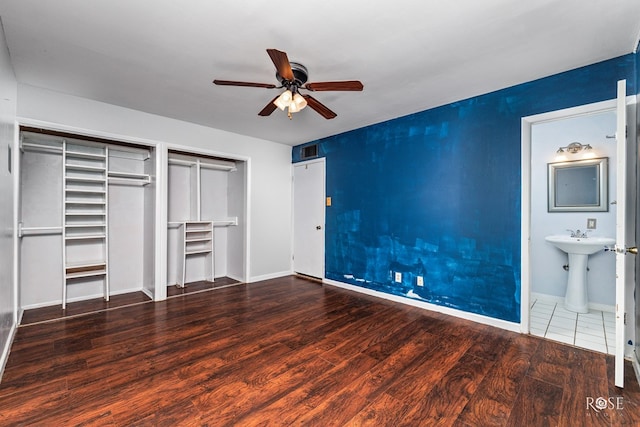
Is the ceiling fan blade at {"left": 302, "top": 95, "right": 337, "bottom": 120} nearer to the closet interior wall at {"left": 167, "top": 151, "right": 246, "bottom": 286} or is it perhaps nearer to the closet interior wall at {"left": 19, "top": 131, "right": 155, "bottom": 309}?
the closet interior wall at {"left": 167, "top": 151, "right": 246, "bottom": 286}

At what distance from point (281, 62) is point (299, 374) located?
2.22 meters

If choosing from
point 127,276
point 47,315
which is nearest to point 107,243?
point 127,276

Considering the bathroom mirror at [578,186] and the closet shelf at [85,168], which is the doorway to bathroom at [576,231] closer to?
the bathroom mirror at [578,186]

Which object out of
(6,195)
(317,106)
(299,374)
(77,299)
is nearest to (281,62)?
(317,106)

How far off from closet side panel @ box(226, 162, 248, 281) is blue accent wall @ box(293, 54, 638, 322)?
158cm

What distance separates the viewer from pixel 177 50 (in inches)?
90.6

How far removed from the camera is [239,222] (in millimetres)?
4926

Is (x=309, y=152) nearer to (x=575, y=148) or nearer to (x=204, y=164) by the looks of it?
(x=204, y=164)

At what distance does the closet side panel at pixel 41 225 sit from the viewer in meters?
3.38

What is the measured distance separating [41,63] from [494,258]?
4742 mm

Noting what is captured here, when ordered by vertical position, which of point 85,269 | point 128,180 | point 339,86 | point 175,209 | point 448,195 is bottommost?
point 85,269

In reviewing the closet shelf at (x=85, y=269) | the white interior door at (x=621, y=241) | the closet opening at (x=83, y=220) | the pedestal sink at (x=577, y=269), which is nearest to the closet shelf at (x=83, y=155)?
the closet opening at (x=83, y=220)

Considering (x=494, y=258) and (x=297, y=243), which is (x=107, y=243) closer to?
(x=297, y=243)

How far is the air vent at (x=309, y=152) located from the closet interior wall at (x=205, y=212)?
1.11 m
